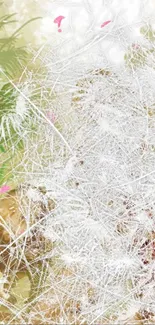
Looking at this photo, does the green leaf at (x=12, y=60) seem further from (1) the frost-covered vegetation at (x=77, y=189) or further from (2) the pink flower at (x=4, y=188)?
(2) the pink flower at (x=4, y=188)

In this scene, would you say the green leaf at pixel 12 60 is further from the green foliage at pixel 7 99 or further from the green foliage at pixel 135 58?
the green foliage at pixel 135 58

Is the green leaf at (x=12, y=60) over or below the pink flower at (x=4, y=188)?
over

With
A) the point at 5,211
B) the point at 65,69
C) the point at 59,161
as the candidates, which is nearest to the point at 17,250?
the point at 5,211

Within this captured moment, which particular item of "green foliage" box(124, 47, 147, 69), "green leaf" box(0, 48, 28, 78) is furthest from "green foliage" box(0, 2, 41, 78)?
"green foliage" box(124, 47, 147, 69)

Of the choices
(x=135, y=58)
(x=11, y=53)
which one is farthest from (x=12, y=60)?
(x=135, y=58)

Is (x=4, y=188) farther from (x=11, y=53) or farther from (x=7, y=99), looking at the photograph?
(x=11, y=53)

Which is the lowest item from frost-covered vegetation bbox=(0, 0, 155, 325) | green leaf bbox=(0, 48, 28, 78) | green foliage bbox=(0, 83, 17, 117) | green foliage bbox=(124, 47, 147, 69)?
frost-covered vegetation bbox=(0, 0, 155, 325)

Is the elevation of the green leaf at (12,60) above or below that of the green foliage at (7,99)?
above

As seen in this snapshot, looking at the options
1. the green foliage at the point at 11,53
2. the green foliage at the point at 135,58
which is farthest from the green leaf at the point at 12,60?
the green foliage at the point at 135,58

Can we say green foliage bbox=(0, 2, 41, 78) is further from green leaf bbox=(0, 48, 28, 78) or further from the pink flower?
the pink flower

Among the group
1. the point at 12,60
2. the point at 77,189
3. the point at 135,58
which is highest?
the point at 12,60

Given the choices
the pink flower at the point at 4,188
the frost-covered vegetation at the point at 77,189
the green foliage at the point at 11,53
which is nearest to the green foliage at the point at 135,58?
→ the frost-covered vegetation at the point at 77,189


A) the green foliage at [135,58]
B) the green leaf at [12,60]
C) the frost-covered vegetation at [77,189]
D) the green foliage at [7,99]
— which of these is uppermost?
the green leaf at [12,60]
